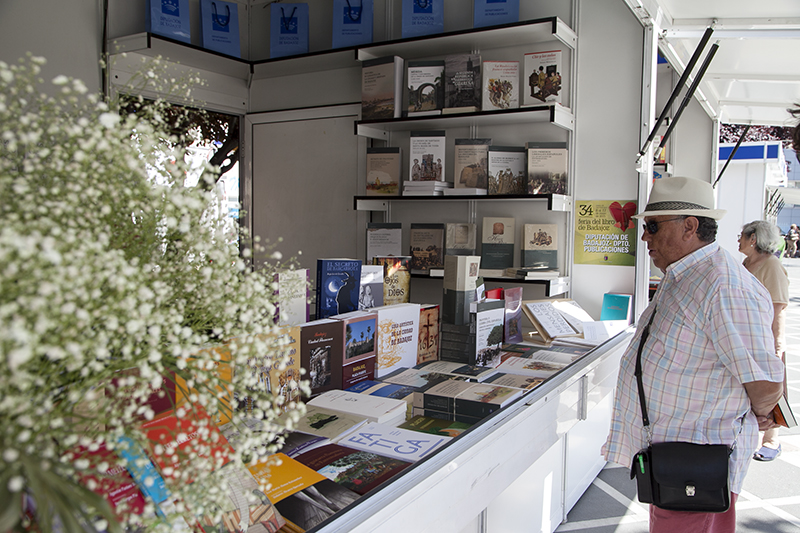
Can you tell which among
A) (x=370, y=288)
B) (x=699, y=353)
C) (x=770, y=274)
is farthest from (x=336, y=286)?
(x=770, y=274)

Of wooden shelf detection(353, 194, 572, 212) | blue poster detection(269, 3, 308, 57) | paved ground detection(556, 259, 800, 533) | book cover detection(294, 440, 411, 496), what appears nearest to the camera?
book cover detection(294, 440, 411, 496)

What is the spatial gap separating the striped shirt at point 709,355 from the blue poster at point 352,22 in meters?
3.05

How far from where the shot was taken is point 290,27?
4.46 metres

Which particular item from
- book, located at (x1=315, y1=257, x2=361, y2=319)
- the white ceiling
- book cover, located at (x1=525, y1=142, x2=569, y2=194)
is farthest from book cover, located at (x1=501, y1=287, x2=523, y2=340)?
the white ceiling

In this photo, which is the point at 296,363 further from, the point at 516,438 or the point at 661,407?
the point at 661,407

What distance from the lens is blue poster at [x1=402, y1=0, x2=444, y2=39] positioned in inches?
151

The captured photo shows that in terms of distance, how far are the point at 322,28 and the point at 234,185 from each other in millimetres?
1574

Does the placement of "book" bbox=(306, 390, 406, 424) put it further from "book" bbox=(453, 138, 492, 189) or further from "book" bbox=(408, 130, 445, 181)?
"book" bbox=(408, 130, 445, 181)

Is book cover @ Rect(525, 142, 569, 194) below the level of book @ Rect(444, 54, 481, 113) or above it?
below

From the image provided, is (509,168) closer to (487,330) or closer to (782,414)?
(487,330)

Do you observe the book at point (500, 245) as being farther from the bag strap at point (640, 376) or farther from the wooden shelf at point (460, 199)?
the bag strap at point (640, 376)

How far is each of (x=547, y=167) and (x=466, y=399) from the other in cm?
210

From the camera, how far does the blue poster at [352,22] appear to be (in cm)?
416

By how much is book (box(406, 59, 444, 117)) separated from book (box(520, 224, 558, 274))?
1.05 m
